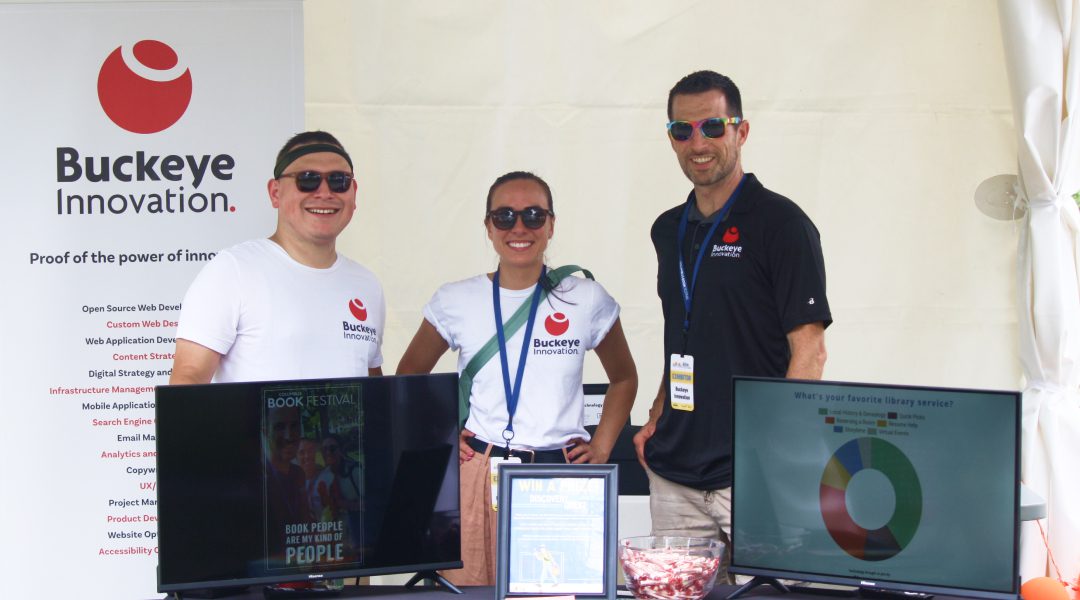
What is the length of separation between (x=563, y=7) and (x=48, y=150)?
1.67m

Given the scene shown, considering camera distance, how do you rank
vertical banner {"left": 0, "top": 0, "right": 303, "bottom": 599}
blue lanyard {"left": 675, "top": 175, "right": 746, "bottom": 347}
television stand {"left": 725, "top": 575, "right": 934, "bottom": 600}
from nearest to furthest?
television stand {"left": 725, "top": 575, "right": 934, "bottom": 600} → blue lanyard {"left": 675, "top": 175, "right": 746, "bottom": 347} → vertical banner {"left": 0, "top": 0, "right": 303, "bottom": 599}

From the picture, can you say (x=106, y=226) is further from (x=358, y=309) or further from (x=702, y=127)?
(x=702, y=127)

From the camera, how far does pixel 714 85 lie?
2797mm

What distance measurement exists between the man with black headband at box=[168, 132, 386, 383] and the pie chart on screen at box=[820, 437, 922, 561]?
134cm

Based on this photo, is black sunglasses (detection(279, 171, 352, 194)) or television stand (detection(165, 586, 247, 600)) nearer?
television stand (detection(165, 586, 247, 600))

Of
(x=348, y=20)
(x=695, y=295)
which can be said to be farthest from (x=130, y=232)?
(x=695, y=295)

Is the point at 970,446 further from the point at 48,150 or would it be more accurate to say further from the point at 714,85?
the point at 48,150

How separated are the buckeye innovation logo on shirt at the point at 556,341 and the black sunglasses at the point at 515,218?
26 centimetres

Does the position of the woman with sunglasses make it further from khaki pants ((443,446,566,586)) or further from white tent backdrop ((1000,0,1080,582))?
white tent backdrop ((1000,0,1080,582))

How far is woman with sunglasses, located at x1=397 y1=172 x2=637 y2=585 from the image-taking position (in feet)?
9.02

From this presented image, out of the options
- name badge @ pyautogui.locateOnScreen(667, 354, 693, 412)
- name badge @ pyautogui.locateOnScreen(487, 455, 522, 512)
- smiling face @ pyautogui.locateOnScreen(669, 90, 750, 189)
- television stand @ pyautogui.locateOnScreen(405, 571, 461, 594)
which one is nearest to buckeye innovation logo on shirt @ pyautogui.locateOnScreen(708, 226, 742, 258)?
smiling face @ pyautogui.locateOnScreen(669, 90, 750, 189)

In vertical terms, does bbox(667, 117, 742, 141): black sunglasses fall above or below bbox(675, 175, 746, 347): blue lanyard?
above

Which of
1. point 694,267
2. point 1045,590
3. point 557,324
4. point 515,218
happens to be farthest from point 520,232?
point 1045,590

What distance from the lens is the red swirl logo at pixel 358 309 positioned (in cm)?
282
